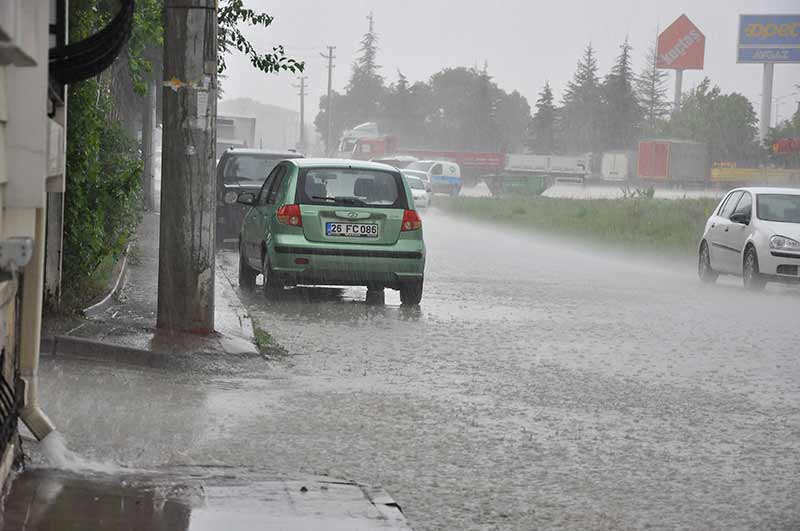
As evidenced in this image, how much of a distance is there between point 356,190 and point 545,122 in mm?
124210

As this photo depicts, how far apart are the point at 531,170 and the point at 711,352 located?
7940cm

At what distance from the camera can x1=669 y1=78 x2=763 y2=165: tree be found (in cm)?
11662

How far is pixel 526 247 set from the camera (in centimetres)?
2841

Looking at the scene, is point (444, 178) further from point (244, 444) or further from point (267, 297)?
point (244, 444)

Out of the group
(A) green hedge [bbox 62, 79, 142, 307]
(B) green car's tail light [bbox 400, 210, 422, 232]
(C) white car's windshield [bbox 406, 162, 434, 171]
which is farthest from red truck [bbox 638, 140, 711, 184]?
(A) green hedge [bbox 62, 79, 142, 307]

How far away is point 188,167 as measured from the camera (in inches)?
407

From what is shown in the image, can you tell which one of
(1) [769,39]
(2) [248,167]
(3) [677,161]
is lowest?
(2) [248,167]

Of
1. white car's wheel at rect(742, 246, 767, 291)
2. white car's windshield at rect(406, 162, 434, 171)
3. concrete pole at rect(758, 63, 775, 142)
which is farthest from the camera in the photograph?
concrete pole at rect(758, 63, 775, 142)

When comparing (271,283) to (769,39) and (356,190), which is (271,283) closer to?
(356,190)

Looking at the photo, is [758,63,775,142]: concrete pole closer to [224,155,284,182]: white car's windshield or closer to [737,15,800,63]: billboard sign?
[737,15,800,63]: billboard sign

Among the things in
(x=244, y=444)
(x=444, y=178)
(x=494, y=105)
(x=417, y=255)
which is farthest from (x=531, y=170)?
Result: (x=244, y=444)

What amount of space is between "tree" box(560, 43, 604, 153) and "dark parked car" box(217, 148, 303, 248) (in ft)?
398

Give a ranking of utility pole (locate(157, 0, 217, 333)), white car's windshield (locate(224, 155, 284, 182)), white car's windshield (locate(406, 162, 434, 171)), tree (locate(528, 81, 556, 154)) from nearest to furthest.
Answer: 1. utility pole (locate(157, 0, 217, 333))
2. white car's windshield (locate(224, 155, 284, 182))
3. white car's windshield (locate(406, 162, 434, 171))
4. tree (locate(528, 81, 556, 154))

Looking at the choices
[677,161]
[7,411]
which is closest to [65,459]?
[7,411]
